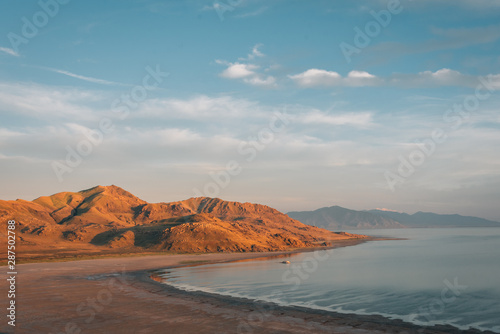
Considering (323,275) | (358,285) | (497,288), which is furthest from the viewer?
(323,275)

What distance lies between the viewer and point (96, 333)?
22.8 meters

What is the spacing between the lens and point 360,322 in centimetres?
2583

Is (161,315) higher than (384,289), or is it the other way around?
(161,315)

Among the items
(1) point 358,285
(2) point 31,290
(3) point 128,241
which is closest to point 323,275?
(1) point 358,285

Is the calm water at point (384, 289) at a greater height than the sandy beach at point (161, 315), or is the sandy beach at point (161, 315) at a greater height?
the sandy beach at point (161, 315)

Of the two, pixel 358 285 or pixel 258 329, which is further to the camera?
pixel 358 285

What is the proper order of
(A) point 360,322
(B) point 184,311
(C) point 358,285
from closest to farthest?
(A) point 360,322
(B) point 184,311
(C) point 358,285

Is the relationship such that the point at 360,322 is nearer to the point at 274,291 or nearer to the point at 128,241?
the point at 274,291

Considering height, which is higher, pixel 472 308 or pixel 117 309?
pixel 117 309

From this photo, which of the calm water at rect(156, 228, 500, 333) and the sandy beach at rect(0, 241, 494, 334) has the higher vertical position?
the sandy beach at rect(0, 241, 494, 334)

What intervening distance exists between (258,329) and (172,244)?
92.7m

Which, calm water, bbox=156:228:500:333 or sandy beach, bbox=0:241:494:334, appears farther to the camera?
calm water, bbox=156:228:500:333

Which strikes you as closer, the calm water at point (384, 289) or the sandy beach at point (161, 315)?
the sandy beach at point (161, 315)

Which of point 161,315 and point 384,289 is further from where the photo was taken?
point 384,289
